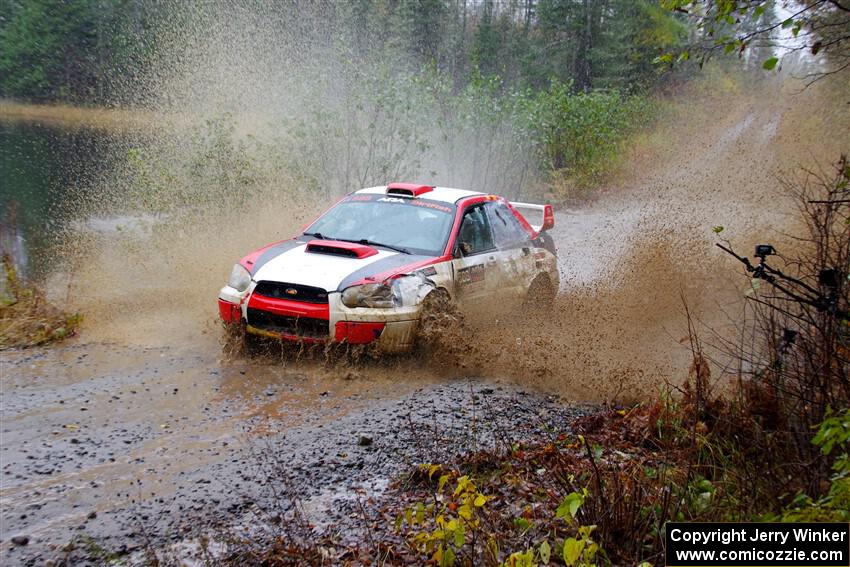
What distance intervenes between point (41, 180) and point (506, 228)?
2059 cm

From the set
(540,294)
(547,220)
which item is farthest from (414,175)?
(540,294)

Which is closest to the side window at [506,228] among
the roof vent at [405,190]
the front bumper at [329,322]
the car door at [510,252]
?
the car door at [510,252]

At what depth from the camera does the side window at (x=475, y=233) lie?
8.65 m

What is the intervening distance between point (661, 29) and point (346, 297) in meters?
31.1

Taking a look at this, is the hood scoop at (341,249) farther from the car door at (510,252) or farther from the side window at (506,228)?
the side window at (506,228)

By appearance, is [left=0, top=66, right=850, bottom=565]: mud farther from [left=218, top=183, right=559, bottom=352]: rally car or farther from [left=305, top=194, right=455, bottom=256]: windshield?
[left=305, top=194, right=455, bottom=256]: windshield

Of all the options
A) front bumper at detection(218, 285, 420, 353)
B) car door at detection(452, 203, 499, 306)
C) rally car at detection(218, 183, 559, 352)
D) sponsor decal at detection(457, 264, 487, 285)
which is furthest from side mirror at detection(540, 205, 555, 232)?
front bumper at detection(218, 285, 420, 353)

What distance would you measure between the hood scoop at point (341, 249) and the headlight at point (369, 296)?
0.57m

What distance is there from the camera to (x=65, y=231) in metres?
16.9

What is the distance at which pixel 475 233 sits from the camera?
29.3ft

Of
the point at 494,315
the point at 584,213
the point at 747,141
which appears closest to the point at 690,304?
the point at 494,315

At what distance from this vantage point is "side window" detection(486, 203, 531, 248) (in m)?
9.35

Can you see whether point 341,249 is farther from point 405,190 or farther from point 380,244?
point 405,190

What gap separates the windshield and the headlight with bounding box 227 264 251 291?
111 cm
